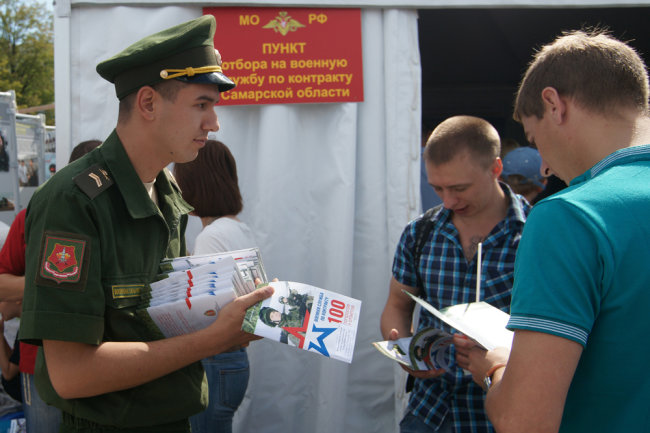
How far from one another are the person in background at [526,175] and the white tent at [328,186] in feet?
2.39

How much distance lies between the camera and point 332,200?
3314mm

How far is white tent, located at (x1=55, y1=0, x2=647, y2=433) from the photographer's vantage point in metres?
3.17

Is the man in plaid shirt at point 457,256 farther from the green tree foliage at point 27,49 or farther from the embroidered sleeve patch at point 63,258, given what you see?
the green tree foliage at point 27,49

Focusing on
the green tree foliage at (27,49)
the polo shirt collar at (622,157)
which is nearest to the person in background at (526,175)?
the polo shirt collar at (622,157)

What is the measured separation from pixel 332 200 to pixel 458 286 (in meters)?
1.32

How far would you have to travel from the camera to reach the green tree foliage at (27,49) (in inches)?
830

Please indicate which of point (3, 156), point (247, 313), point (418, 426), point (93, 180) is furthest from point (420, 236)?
point (3, 156)

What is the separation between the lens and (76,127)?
3152 millimetres

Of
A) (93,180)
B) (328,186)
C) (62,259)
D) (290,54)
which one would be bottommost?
(62,259)

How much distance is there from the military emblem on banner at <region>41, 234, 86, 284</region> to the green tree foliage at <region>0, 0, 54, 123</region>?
22.2m

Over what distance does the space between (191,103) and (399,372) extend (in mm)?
2187

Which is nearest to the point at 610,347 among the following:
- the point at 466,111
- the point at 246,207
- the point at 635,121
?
the point at 635,121

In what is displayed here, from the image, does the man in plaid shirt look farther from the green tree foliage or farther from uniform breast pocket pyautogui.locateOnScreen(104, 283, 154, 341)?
the green tree foliage

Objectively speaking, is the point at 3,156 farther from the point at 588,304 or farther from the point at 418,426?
the point at 588,304
